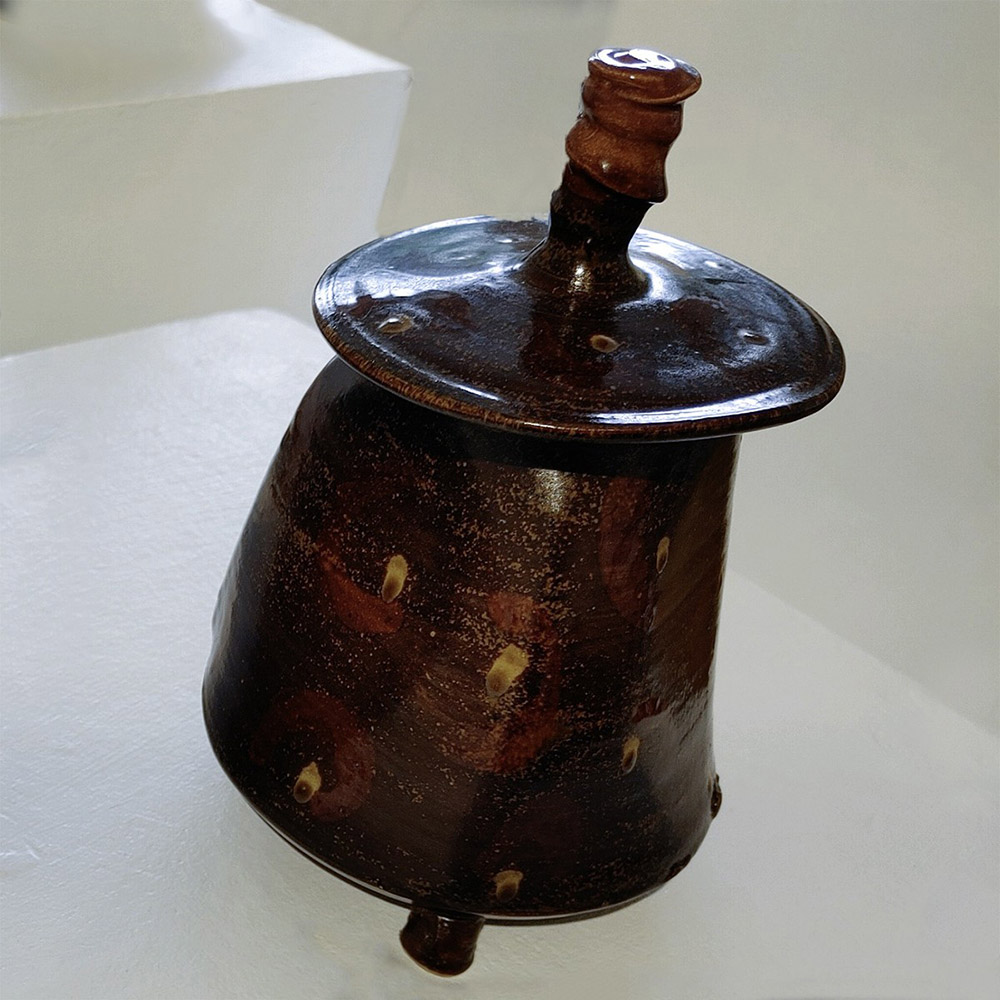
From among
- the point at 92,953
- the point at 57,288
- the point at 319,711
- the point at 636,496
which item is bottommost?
the point at 57,288

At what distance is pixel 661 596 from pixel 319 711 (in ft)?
0.59

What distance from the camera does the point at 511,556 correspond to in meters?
0.64

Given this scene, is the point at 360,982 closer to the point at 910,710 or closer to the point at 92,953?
the point at 92,953

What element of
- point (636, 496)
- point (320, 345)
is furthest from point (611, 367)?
point (320, 345)

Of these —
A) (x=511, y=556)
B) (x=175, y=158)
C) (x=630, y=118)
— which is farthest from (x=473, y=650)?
(x=175, y=158)

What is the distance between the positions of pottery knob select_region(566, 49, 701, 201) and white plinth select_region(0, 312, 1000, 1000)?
0.43m

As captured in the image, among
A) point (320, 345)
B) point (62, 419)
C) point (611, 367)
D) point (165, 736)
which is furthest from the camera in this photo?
point (320, 345)

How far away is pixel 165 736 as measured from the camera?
34.4 inches

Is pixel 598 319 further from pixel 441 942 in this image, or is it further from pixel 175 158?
pixel 175 158

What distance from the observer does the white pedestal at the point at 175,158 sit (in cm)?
157

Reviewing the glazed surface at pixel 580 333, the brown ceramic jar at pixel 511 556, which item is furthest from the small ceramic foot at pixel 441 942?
the glazed surface at pixel 580 333

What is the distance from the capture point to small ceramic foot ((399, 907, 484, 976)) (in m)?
0.73

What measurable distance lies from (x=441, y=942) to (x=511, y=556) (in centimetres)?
23

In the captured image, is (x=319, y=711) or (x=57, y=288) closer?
(x=319, y=711)
